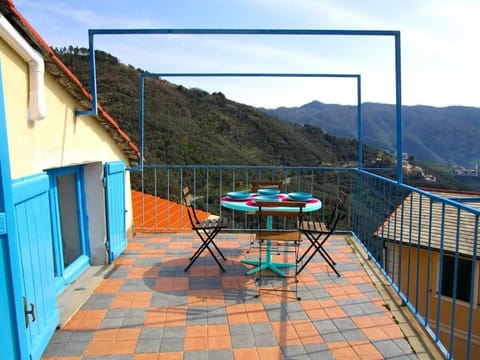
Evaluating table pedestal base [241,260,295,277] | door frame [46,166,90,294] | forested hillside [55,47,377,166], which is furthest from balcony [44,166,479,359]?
forested hillside [55,47,377,166]

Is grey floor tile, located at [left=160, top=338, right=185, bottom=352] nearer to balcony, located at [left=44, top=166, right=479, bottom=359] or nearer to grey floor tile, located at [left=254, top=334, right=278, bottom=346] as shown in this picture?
balcony, located at [left=44, top=166, right=479, bottom=359]

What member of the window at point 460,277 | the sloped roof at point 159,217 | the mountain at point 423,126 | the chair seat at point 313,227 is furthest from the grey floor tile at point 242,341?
the mountain at point 423,126

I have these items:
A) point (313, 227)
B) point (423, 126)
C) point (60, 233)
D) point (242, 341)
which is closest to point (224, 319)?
point (242, 341)

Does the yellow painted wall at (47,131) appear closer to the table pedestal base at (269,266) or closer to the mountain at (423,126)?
the table pedestal base at (269,266)

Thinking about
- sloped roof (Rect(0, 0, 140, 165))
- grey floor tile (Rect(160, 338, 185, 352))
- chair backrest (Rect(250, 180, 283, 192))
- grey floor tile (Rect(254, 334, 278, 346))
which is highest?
sloped roof (Rect(0, 0, 140, 165))

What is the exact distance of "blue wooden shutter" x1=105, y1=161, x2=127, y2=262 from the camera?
4.00 metres

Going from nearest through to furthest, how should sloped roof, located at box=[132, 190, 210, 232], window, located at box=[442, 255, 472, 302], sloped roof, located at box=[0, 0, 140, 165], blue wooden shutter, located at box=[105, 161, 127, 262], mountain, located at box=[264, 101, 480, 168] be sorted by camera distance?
sloped roof, located at box=[0, 0, 140, 165] → blue wooden shutter, located at box=[105, 161, 127, 262] → sloped roof, located at box=[132, 190, 210, 232] → window, located at box=[442, 255, 472, 302] → mountain, located at box=[264, 101, 480, 168]

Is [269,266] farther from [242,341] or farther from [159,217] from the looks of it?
[159,217]

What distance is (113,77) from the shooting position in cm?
2212

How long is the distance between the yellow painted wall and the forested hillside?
40.6 ft

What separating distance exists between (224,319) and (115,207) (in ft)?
7.02

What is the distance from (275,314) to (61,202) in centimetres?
248

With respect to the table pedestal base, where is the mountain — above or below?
above

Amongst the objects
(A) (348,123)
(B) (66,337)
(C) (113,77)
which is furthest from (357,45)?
(A) (348,123)
